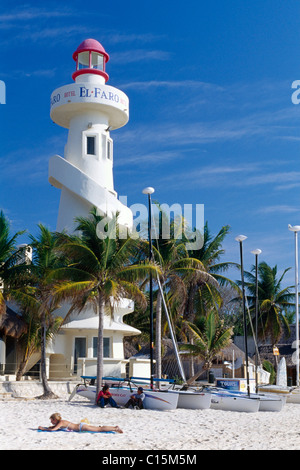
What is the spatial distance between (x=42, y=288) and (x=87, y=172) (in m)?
8.60

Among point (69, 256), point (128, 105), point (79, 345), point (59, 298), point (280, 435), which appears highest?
point (128, 105)

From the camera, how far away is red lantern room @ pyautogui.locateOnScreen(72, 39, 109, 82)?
1277 inches

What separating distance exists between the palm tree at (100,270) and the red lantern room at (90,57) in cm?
1261

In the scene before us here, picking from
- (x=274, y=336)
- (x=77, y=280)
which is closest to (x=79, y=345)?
(x=77, y=280)

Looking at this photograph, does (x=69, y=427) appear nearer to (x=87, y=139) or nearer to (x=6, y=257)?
(x=6, y=257)

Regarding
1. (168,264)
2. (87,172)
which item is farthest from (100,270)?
(87,172)

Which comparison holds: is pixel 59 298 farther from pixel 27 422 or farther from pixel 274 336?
pixel 274 336

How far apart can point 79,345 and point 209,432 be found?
13561 mm

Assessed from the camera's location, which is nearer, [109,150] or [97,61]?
[109,150]

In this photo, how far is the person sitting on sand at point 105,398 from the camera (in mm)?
20469

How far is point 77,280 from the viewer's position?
72.8 ft

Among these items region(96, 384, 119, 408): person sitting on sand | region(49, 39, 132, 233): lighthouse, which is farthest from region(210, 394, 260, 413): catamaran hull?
region(49, 39, 132, 233): lighthouse

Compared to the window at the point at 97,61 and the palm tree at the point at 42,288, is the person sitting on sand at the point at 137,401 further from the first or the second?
the window at the point at 97,61

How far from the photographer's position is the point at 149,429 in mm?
16625
